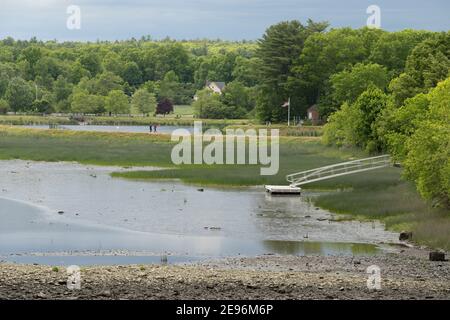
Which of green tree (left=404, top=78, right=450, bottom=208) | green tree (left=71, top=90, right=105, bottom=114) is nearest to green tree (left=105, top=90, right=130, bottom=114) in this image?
green tree (left=71, top=90, right=105, bottom=114)

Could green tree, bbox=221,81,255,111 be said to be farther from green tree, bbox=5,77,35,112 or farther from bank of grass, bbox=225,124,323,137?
bank of grass, bbox=225,124,323,137

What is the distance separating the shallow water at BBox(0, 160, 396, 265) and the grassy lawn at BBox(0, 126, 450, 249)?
2024 millimetres

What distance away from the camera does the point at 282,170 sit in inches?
3243

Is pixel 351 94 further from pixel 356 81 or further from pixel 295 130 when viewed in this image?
pixel 295 130

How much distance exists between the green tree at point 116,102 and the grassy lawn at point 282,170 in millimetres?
56614

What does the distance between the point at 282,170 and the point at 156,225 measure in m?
31.4

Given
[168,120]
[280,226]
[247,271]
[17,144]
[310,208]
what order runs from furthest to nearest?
[168,120] < [17,144] < [310,208] < [280,226] < [247,271]

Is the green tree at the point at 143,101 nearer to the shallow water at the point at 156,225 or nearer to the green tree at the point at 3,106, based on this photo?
the green tree at the point at 3,106

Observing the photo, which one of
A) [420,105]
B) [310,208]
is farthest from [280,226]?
[420,105]

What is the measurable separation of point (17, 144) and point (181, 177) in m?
40.1

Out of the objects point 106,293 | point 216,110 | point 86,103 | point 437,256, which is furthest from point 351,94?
point 106,293

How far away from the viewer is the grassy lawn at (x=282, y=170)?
52528 mm

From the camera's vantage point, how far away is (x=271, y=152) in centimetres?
10375
